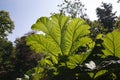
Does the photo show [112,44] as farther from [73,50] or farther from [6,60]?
[6,60]

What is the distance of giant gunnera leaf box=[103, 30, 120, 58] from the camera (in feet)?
4.22

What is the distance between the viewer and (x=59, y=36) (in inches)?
59.2

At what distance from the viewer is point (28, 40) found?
1501 millimetres

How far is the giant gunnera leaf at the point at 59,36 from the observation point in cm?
143

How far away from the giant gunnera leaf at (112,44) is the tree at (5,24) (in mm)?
44463

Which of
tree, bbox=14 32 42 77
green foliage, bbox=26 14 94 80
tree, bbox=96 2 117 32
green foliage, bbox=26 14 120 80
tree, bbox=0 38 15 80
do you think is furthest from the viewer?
tree, bbox=96 2 117 32

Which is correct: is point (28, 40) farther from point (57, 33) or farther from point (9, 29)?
point (9, 29)

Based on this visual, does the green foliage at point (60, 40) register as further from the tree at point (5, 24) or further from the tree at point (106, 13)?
the tree at point (106, 13)

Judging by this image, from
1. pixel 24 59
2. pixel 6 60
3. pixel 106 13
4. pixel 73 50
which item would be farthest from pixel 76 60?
pixel 106 13

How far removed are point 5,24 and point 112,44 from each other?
45856 mm

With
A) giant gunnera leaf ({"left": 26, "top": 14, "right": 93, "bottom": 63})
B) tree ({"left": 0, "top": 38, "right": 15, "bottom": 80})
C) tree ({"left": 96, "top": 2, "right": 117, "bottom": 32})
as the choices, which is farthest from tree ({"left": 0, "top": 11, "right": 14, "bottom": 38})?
giant gunnera leaf ({"left": 26, "top": 14, "right": 93, "bottom": 63})

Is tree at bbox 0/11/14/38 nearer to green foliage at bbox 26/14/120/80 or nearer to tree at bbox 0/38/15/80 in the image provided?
tree at bbox 0/38/15/80

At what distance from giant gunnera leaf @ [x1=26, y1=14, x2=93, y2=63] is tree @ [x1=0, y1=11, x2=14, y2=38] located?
4423 centimetres

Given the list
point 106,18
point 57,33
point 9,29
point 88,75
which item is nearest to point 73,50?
point 57,33
